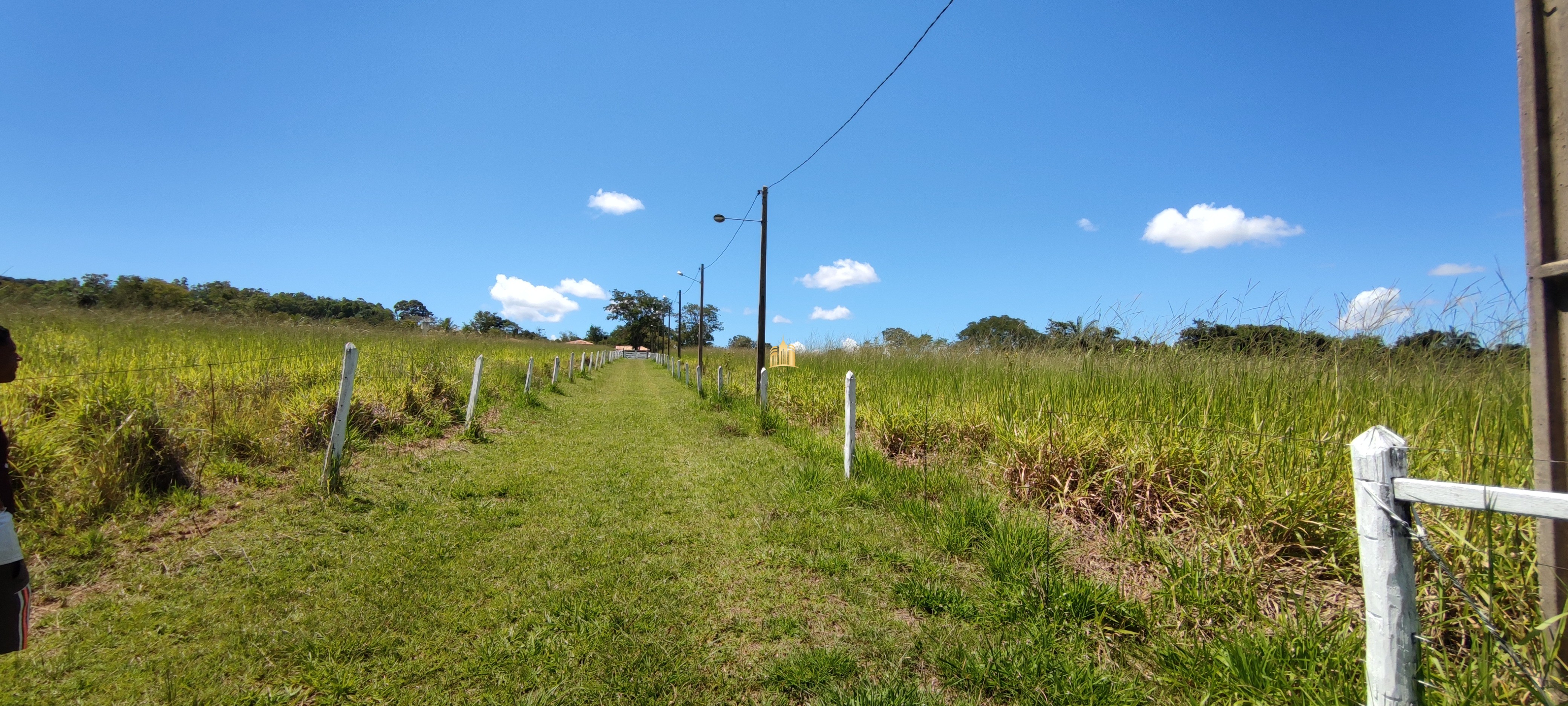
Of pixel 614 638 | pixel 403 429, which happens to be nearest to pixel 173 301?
pixel 403 429

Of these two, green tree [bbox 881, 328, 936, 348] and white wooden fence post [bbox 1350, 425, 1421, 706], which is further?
green tree [bbox 881, 328, 936, 348]

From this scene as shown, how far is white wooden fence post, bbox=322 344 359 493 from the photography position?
426 centimetres

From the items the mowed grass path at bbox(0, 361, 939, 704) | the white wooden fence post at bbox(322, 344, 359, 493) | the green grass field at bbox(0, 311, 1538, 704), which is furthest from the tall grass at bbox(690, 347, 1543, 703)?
the white wooden fence post at bbox(322, 344, 359, 493)

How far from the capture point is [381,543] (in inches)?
139

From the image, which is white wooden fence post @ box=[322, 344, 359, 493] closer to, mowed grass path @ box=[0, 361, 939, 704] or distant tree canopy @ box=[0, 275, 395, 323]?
mowed grass path @ box=[0, 361, 939, 704]

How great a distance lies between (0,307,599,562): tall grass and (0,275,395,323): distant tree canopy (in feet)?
1.02

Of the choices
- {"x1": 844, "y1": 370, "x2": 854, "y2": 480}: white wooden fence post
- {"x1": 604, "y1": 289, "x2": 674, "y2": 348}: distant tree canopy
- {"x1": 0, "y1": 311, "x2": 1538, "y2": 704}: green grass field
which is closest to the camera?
{"x1": 0, "y1": 311, "x2": 1538, "y2": 704}: green grass field

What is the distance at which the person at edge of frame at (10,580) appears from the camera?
141 cm

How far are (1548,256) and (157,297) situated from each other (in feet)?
45.9

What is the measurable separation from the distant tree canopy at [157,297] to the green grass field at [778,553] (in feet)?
2.44

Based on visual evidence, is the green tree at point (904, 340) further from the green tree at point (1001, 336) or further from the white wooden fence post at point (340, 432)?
the white wooden fence post at point (340, 432)

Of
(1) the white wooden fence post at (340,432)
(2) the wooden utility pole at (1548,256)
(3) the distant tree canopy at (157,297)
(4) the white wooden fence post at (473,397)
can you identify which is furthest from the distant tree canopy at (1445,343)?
(3) the distant tree canopy at (157,297)

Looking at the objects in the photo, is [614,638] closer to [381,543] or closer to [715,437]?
[381,543]

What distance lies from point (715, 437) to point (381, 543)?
15.6ft
